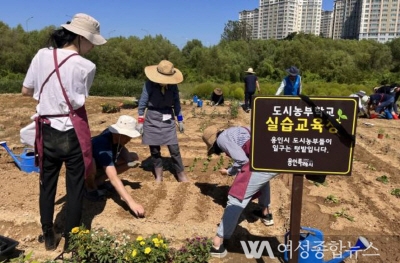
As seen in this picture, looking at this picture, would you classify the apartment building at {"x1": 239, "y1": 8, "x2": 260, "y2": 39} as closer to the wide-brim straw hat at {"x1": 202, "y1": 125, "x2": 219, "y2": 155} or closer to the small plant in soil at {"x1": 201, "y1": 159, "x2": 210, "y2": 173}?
the small plant in soil at {"x1": 201, "y1": 159, "x2": 210, "y2": 173}

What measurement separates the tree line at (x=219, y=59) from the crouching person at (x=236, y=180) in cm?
1893

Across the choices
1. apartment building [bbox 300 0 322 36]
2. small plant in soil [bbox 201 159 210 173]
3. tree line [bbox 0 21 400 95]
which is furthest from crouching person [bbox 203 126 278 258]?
apartment building [bbox 300 0 322 36]

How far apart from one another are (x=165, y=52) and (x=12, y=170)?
22.6 metres

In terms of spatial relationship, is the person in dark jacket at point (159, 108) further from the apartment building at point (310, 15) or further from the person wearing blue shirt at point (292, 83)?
the apartment building at point (310, 15)

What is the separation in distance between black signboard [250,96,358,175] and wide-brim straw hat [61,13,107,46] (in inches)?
48.5

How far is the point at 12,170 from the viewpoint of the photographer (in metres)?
4.62

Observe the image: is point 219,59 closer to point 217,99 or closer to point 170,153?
point 217,99

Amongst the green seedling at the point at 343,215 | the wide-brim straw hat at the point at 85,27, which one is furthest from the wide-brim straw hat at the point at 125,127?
the green seedling at the point at 343,215

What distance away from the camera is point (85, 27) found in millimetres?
2402

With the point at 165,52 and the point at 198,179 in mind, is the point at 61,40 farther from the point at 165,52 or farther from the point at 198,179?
the point at 165,52

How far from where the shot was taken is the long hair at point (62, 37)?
95.6 inches

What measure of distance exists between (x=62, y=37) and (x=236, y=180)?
1638 mm

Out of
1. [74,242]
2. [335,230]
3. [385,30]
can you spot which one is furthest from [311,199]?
[385,30]

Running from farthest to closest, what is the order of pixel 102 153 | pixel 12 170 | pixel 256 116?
pixel 12 170 < pixel 102 153 < pixel 256 116
